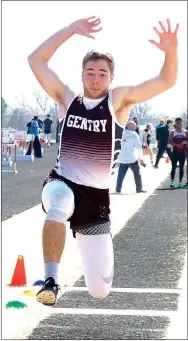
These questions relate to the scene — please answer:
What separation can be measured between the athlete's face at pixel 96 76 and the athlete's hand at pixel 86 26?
195 millimetres

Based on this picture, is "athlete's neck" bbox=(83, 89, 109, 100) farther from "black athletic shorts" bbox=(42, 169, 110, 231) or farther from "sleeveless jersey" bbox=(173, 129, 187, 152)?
"sleeveless jersey" bbox=(173, 129, 187, 152)

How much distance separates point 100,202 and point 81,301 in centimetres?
A: 494

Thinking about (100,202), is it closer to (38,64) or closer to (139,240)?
(38,64)

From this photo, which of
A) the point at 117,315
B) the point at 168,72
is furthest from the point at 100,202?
the point at 117,315

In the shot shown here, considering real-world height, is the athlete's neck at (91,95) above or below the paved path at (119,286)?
above

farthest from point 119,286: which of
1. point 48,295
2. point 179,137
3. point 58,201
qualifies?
point 179,137

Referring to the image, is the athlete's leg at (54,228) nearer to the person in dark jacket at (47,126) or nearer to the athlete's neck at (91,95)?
the athlete's neck at (91,95)

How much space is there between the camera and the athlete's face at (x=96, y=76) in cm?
659

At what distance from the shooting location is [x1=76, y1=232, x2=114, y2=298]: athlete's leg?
7.03 meters

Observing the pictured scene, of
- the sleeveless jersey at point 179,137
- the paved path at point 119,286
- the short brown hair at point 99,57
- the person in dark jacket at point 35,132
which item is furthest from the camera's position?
the person in dark jacket at point 35,132

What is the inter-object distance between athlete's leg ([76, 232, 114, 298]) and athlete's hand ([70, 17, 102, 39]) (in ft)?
4.60

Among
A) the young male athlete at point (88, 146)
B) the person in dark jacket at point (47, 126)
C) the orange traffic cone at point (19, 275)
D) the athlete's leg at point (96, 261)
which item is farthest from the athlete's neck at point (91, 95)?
the person in dark jacket at point (47, 126)

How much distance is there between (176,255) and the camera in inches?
595

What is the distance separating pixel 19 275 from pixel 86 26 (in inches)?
234
